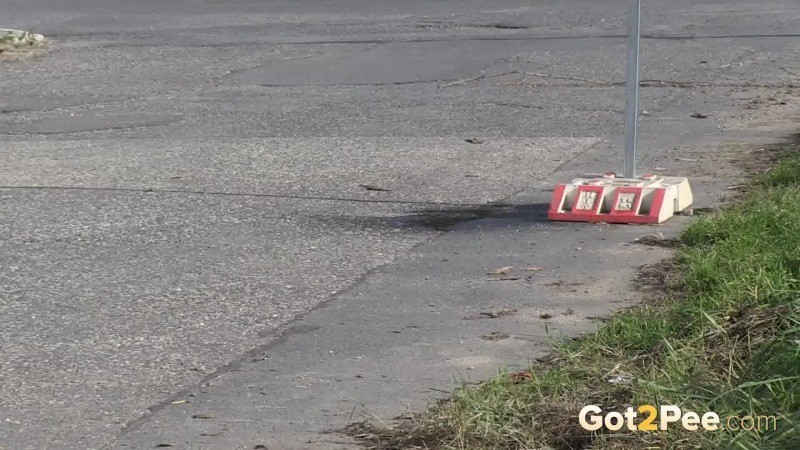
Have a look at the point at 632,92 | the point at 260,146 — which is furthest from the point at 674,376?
the point at 260,146

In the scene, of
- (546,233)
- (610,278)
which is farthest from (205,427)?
(546,233)

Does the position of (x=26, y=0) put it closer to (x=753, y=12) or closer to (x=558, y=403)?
(x=753, y=12)

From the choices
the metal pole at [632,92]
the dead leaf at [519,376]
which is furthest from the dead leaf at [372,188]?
the dead leaf at [519,376]

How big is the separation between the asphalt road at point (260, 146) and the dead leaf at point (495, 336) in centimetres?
83

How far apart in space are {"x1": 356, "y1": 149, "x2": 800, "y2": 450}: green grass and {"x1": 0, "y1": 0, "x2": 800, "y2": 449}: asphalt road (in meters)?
1.18

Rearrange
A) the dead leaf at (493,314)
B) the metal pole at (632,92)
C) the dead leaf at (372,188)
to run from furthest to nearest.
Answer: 1. the dead leaf at (372,188)
2. the metal pole at (632,92)
3. the dead leaf at (493,314)

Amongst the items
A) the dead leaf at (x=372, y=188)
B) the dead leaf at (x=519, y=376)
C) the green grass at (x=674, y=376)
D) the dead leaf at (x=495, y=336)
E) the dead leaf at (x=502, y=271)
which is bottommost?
the dead leaf at (x=372, y=188)

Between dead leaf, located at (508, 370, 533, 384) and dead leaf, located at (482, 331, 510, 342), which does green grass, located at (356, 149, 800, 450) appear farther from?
dead leaf, located at (482, 331, 510, 342)

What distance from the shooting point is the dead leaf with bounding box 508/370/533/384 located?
4.89 meters

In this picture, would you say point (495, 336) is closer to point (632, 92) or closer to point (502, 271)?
point (502, 271)

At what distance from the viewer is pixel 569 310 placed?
235 inches

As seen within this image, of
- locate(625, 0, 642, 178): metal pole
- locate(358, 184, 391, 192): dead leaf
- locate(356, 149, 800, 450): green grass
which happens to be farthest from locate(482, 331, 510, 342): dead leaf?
locate(358, 184, 391, 192): dead leaf

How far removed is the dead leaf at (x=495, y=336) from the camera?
5.61m

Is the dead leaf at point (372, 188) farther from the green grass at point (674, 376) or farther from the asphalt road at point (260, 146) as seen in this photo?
the green grass at point (674, 376)
